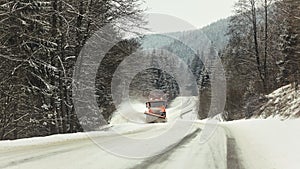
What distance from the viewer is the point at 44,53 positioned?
16.3 metres

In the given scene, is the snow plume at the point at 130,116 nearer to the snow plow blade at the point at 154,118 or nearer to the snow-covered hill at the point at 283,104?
the snow plow blade at the point at 154,118

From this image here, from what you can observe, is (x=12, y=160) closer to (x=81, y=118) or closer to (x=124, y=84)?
(x=81, y=118)

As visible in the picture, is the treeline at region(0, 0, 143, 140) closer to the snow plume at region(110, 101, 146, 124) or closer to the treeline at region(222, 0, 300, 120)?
the treeline at region(222, 0, 300, 120)

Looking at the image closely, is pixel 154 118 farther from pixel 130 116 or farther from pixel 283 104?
pixel 283 104

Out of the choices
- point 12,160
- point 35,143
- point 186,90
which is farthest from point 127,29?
point 186,90

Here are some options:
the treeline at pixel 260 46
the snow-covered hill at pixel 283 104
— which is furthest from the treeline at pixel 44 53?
the treeline at pixel 260 46

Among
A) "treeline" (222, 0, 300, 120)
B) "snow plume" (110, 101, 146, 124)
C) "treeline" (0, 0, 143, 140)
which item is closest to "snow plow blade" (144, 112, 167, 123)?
"snow plume" (110, 101, 146, 124)

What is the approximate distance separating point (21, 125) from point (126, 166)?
1133 cm

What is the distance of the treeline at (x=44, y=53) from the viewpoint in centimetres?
1452

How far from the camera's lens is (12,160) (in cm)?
727

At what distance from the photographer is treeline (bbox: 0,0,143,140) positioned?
1452cm

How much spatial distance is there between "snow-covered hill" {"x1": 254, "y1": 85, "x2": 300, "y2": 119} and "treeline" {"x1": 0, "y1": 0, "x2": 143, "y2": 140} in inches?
394

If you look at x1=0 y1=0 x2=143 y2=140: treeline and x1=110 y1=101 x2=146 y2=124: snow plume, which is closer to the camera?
x1=0 y1=0 x2=143 y2=140: treeline

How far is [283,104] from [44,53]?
56.3 feet
